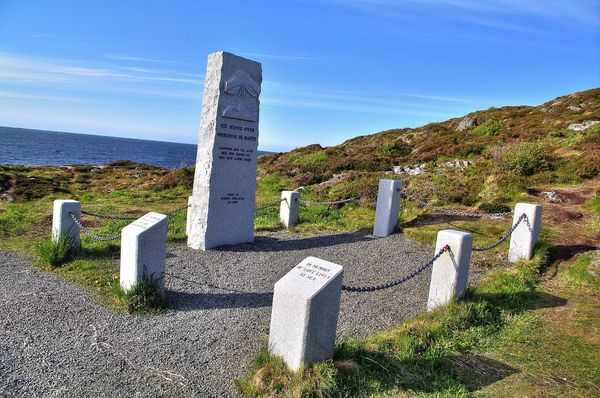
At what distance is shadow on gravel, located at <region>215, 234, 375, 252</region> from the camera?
883cm

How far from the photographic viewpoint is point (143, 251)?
5387 millimetres

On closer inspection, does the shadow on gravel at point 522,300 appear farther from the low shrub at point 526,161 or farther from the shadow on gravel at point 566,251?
the low shrub at point 526,161

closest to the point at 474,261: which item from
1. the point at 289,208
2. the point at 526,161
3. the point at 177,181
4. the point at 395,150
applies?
the point at 289,208

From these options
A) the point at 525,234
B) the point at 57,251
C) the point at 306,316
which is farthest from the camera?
the point at 525,234

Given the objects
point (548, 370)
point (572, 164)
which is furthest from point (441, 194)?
point (548, 370)

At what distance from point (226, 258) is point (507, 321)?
15.5ft

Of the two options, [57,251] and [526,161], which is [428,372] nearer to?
[57,251]

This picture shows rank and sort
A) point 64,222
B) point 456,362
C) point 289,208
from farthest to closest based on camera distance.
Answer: point 289,208 < point 64,222 < point 456,362

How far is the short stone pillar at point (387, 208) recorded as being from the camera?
10016 millimetres

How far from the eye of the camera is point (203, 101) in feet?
28.5

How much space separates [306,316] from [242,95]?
5980mm

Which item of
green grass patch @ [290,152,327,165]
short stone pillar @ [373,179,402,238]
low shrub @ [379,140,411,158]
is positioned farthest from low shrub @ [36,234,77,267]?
low shrub @ [379,140,411,158]

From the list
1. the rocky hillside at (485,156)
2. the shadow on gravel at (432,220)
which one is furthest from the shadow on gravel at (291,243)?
the rocky hillside at (485,156)

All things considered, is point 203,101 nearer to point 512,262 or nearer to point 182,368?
point 182,368
